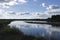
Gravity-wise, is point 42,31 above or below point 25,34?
below

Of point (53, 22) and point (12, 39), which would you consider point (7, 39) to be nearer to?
point (12, 39)

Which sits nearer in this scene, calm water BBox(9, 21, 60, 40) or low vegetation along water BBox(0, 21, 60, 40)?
low vegetation along water BBox(0, 21, 60, 40)

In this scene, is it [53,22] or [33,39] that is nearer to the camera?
[33,39]

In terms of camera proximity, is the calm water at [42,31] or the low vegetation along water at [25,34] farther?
the calm water at [42,31]

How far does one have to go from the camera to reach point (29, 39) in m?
10.7

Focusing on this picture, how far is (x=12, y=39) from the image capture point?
1071 cm

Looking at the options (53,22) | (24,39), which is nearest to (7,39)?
(24,39)

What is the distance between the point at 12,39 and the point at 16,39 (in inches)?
11.1

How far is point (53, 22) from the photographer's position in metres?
36.2

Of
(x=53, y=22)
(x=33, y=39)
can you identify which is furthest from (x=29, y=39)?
(x=53, y=22)

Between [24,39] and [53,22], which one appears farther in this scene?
[53,22]

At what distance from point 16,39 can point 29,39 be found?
0.92 meters

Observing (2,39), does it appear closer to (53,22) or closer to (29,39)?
(29,39)

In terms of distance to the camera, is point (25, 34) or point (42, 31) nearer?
point (25, 34)
